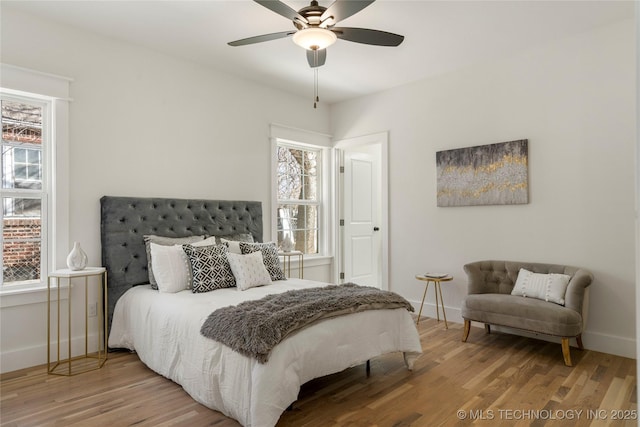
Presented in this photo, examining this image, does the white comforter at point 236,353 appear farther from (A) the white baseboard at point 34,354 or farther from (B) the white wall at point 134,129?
(B) the white wall at point 134,129

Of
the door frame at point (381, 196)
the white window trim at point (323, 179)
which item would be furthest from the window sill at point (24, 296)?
the door frame at point (381, 196)

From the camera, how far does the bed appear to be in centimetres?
213

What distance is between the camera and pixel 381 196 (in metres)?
5.10

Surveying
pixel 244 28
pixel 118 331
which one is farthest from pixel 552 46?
pixel 118 331

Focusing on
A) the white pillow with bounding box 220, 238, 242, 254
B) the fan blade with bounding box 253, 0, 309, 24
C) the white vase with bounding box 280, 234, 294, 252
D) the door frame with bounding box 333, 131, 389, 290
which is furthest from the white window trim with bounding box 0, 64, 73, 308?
the door frame with bounding box 333, 131, 389, 290

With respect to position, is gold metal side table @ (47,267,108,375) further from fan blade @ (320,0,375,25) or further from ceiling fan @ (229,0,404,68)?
fan blade @ (320,0,375,25)

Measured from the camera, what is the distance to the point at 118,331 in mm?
3367

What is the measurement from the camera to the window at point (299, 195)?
17.0ft

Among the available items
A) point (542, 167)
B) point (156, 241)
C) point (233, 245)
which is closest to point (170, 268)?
point (156, 241)

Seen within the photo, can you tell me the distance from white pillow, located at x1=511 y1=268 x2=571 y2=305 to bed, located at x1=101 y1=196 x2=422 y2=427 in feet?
4.09

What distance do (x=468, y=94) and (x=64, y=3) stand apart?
12.5ft

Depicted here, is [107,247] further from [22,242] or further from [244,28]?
[244,28]

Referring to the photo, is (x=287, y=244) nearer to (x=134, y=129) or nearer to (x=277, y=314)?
(x=134, y=129)

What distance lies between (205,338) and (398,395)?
1.31 metres
